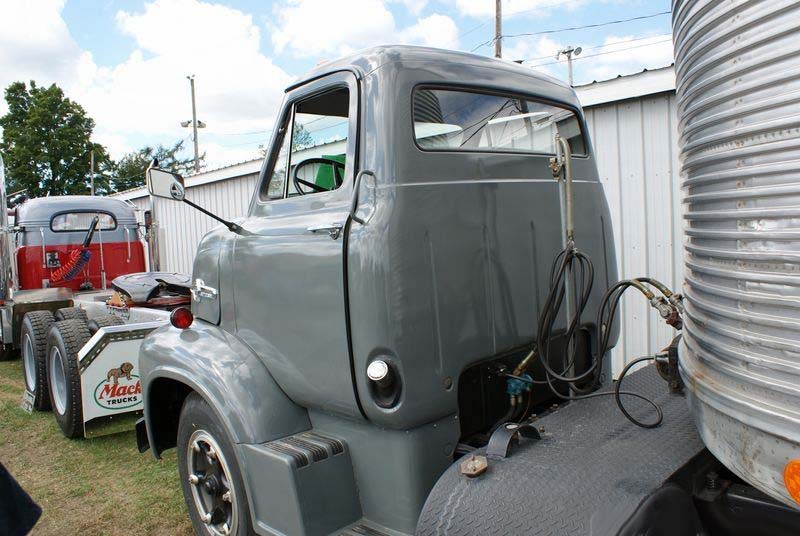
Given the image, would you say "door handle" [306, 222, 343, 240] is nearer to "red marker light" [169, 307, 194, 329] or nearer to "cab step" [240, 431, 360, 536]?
"cab step" [240, 431, 360, 536]

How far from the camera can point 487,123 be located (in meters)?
2.84

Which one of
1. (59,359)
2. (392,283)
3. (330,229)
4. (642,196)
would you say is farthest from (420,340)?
(59,359)

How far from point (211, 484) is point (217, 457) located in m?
0.19

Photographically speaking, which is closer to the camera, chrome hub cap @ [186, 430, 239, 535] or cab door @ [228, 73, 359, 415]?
cab door @ [228, 73, 359, 415]

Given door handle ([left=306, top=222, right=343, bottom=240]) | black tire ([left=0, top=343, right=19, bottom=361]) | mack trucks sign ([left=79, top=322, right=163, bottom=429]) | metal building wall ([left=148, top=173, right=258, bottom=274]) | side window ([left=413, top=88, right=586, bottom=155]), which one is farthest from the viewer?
metal building wall ([left=148, top=173, right=258, bottom=274])

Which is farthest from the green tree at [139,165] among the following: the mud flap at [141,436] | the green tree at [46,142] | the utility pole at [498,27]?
the mud flap at [141,436]

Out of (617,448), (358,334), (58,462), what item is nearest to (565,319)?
(617,448)

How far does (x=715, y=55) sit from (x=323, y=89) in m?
1.67

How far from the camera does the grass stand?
12.5ft

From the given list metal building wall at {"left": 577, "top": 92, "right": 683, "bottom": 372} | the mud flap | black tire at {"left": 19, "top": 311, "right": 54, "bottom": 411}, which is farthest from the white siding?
black tire at {"left": 19, "top": 311, "right": 54, "bottom": 411}

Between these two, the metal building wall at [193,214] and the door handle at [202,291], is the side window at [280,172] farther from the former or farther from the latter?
the metal building wall at [193,214]

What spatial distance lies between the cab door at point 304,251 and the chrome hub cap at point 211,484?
0.54 meters

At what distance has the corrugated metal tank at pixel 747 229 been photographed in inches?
48.9

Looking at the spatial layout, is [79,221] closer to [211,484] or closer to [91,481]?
[91,481]
